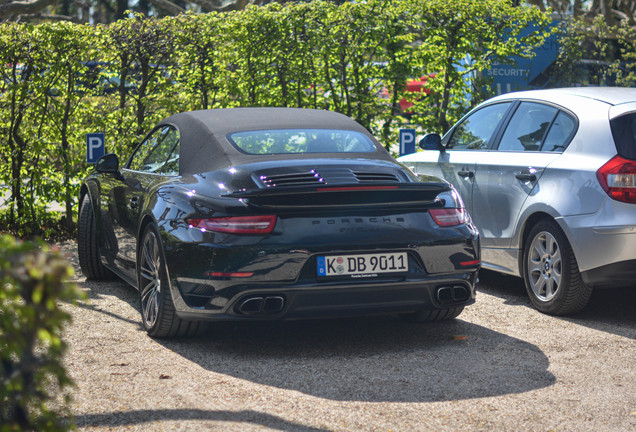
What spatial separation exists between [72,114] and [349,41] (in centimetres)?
372

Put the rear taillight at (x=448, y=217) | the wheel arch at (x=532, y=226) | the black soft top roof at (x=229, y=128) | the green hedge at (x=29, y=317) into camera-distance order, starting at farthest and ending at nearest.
A: the wheel arch at (x=532, y=226) < the black soft top roof at (x=229, y=128) < the rear taillight at (x=448, y=217) < the green hedge at (x=29, y=317)

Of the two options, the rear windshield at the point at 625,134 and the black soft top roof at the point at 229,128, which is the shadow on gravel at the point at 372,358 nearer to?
the black soft top roof at the point at 229,128

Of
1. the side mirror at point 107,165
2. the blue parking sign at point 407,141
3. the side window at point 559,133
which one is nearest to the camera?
the side window at point 559,133

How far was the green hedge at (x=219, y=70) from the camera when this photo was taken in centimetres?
838

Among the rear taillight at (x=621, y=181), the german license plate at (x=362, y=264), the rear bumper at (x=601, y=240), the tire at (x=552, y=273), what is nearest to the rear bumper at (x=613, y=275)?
the rear bumper at (x=601, y=240)

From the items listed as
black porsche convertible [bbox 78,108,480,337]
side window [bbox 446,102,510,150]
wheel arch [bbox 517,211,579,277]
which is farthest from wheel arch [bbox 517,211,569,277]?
black porsche convertible [bbox 78,108,480,337]

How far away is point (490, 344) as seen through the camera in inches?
182

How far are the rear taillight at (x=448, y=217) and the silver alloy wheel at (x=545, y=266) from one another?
1108 mm

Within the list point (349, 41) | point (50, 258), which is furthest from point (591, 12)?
point (50, 258)

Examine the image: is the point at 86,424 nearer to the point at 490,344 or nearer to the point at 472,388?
the point at 472,388

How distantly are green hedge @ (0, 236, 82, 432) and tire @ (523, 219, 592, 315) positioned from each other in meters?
4.12

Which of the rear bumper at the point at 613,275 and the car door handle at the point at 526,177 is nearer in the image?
the rear bumper at the point at 613,275

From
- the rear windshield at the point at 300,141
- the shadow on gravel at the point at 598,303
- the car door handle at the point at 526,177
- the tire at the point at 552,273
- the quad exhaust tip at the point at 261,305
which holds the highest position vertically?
the rear windshield at the point at 300,141

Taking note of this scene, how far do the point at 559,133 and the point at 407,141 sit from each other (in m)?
3.92
